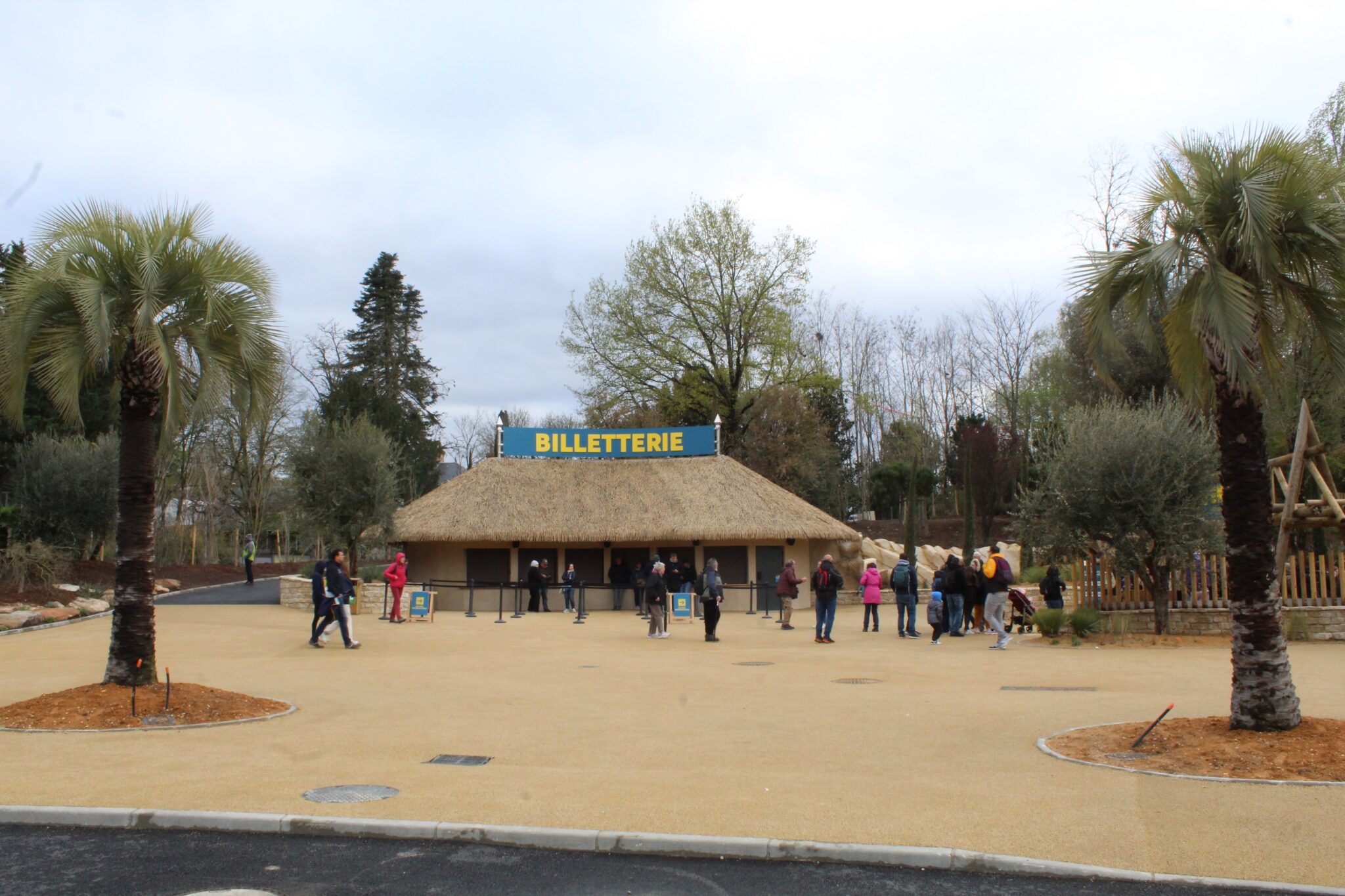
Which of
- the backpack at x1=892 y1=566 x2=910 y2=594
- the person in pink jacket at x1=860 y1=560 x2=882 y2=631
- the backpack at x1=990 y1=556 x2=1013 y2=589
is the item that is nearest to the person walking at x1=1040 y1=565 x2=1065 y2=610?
the backpack at x1=990 y1=556 x2=1013 y2=589

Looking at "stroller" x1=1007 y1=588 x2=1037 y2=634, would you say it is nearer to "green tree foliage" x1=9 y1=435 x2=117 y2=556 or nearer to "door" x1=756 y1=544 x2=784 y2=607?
"door" x1=756 y1=544 x2=784 y2=607

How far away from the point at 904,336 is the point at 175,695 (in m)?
52.9

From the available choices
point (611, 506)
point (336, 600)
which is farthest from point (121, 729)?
point (611, 506)

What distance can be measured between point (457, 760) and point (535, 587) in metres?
20.2

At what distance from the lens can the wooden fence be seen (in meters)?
19.8

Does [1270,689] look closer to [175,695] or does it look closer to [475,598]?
[175,695]

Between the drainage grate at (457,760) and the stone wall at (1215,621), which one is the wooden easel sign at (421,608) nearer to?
the stone wall at (1215,621)

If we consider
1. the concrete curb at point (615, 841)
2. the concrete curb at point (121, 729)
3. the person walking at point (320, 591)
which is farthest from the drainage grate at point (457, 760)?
the person walking at point (320, 591)

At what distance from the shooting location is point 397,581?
24.1 meters

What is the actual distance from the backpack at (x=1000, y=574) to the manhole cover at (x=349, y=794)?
13.8m

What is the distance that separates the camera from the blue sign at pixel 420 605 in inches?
992

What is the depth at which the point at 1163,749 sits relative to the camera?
8562 millimetres

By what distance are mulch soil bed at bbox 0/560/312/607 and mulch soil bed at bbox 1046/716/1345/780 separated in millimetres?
22681

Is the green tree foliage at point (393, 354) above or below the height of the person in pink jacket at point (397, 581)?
above
